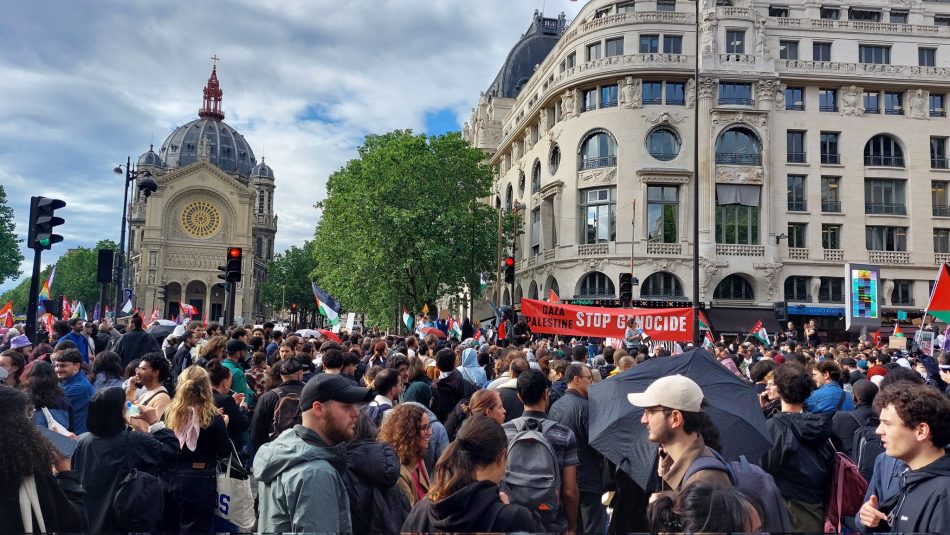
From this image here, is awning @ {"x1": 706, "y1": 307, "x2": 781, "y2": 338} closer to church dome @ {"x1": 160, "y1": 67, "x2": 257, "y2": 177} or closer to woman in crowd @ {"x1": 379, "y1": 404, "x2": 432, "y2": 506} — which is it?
woman in crowd @ {"x1": 379, "y1": 404, "x2": 432, "y2": 506}

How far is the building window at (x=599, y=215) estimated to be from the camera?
40.2m

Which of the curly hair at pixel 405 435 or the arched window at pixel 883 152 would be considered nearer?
the curly hair at pixel 405 435

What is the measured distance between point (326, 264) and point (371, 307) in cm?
427

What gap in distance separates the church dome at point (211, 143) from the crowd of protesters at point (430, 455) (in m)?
134

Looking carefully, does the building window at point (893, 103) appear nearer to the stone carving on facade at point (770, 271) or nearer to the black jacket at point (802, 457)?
the stone carving on facade at point (770, 271)

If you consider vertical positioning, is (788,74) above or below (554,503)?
above

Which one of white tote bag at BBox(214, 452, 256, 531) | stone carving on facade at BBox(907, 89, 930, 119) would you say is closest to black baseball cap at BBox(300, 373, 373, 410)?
white tote bag at BBox(214, 452, 256, 531)

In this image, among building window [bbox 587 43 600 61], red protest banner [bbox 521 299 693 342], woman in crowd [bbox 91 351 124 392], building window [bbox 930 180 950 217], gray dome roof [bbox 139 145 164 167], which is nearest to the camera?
woman in crowd [bbox 91 351 124 392]

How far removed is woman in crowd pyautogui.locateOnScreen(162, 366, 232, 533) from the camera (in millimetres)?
5320

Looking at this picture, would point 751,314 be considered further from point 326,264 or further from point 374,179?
point 326,264

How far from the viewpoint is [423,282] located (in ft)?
140

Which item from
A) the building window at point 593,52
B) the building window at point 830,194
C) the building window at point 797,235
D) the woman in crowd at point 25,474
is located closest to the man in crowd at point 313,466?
the woman in crowd at point 25,474

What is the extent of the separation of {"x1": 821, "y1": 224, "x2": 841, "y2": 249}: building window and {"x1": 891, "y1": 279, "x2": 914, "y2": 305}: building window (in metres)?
3.92

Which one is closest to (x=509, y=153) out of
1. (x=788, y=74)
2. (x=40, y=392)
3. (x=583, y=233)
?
(x=583, y=233)
